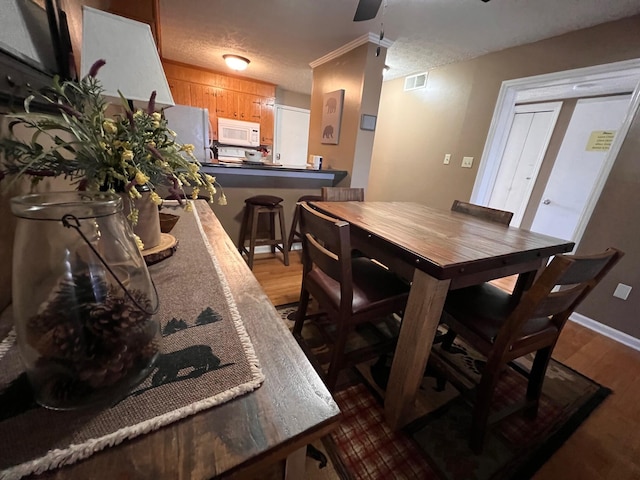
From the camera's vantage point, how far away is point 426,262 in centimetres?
89

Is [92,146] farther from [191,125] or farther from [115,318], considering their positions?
[191,125]

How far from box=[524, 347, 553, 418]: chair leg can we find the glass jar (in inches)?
60.8

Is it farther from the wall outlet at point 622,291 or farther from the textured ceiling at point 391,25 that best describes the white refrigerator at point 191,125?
the wall outlet at point 622,291

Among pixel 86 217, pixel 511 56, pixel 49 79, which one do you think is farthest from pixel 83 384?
pixel 511 56

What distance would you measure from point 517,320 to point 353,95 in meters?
2.59

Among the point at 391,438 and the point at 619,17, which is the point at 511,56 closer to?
the point at 619,17

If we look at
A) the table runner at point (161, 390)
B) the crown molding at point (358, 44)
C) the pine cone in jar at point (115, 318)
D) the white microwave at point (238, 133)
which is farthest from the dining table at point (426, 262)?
the white microwave at point (238, 133)

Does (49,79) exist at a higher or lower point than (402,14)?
lower

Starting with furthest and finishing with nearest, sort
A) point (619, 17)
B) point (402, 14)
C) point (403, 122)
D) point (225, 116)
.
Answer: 1. point (225, 116)
2. point (403, 122)
3. point (402, 14)
4. point (619, 17)

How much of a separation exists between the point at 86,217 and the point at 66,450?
0.30 metres

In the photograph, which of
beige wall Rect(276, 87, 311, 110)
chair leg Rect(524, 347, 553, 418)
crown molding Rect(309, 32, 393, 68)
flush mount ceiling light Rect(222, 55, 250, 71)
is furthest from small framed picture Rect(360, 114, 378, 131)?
beige wall Rect(276, 87, 311, 110)

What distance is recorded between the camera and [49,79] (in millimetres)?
706

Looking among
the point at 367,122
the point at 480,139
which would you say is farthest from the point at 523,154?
the point at 367,122

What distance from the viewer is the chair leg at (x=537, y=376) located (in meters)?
1.16
